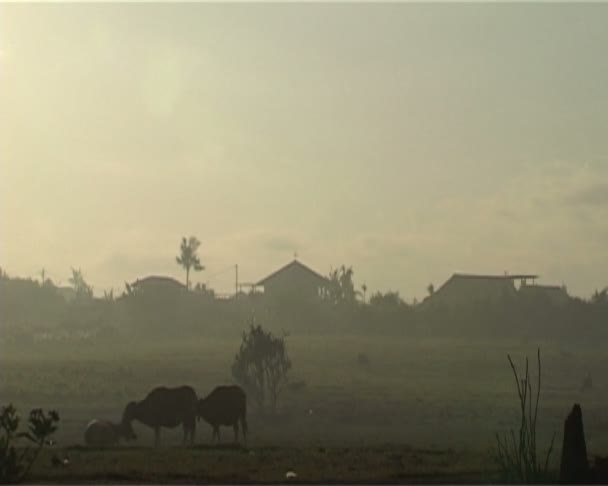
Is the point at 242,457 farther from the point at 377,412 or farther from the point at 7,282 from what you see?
the point at 7,282

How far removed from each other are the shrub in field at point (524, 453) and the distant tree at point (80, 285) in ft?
20.7

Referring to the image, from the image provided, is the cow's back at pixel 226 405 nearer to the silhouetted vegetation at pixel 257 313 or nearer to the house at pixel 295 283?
the silhouetted vegetation at pixel 257 313

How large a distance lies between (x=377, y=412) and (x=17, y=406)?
5.13 m

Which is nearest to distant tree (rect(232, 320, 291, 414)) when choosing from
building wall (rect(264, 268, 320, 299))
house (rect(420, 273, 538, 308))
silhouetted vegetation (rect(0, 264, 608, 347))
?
silhouetted vegetation (rect(0, 264, 608, 347))

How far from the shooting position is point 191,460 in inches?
559

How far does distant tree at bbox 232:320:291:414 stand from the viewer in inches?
623

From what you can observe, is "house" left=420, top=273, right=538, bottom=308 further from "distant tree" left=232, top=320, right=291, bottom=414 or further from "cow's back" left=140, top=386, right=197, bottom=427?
"cow's back" left=140, top=386, right=197, bottom=427

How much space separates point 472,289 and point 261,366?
11.0 feet

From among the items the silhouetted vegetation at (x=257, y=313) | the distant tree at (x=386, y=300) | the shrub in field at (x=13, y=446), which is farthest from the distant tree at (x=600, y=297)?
the shrub in field at (x=13, y=446)

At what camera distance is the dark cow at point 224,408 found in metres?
15.4

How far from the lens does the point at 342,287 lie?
1647 cm

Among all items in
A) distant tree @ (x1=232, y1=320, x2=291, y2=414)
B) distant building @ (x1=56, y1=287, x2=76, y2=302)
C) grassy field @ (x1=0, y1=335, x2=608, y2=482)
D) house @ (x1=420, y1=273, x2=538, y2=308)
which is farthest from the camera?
distant building @ (x1=56, y1=287, x2=76, y2=302)

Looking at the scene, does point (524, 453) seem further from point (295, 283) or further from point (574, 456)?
point (295, 283)

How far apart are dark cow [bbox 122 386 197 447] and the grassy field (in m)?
0.14
